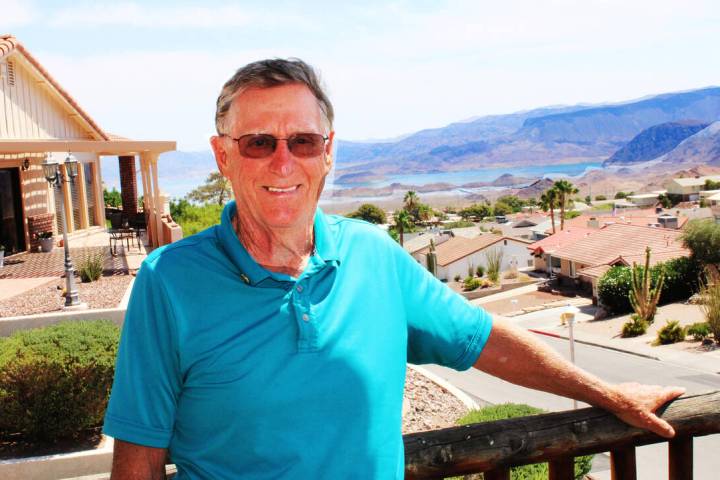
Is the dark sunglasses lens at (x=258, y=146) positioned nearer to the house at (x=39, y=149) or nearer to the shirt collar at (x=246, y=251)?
the shirt collar at (x=246, y=251)

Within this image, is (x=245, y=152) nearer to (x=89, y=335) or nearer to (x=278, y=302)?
(x=278, y=302)

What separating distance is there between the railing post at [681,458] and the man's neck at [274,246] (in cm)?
126

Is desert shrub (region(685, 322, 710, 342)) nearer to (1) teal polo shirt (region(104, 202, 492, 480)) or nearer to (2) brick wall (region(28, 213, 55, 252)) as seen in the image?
(2) brick wall (region(28, 213, 55, 252))

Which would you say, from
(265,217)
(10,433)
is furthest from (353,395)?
(10,433)

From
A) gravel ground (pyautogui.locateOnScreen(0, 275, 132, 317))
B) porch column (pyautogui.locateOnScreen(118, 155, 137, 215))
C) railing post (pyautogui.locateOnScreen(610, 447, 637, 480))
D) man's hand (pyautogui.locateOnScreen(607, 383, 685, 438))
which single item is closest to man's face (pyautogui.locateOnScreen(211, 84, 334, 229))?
man's hand (pyautogui.locateOnScreen(607, 383, 685, 438))

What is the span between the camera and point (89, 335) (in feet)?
27.2

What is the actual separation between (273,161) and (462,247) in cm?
6975

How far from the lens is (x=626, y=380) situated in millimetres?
23625

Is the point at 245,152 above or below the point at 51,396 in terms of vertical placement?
above

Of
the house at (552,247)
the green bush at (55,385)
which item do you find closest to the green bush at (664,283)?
the house at (552,247)

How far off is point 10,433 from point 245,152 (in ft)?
25.9

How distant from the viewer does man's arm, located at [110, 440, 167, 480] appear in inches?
57.7

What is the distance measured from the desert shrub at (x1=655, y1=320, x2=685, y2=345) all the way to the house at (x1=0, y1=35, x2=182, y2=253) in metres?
23.3

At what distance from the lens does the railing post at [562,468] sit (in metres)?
2.03
